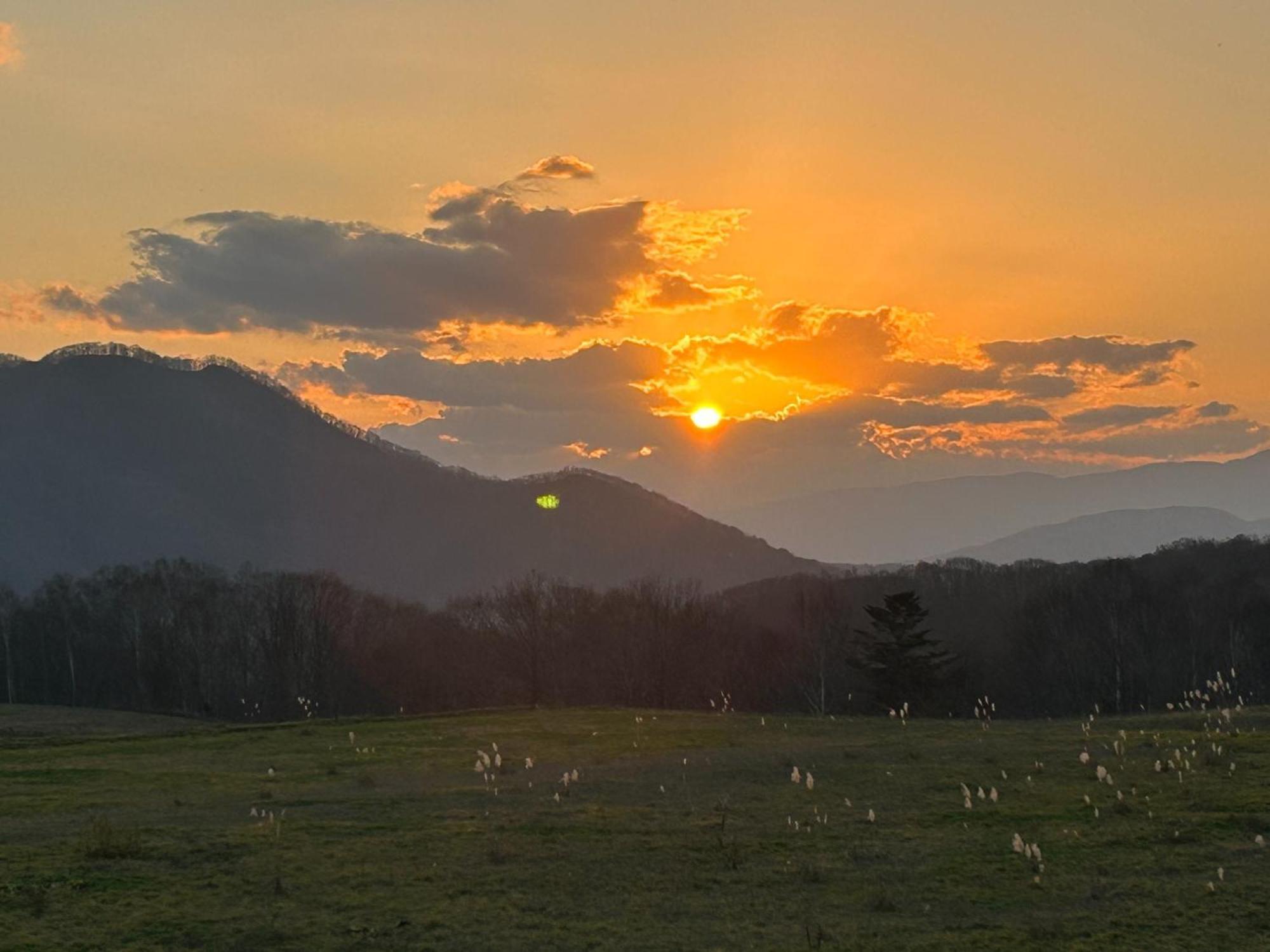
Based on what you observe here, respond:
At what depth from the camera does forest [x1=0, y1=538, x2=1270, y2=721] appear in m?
106

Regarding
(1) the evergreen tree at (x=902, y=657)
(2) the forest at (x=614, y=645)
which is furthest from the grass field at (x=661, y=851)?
(2) the forest at (x=614, y=645)

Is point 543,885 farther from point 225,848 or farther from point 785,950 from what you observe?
point 225,848

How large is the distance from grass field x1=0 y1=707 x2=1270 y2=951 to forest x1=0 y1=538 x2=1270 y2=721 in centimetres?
5631

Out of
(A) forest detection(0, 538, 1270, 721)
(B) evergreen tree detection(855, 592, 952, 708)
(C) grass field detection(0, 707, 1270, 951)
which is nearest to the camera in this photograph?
(C) grass field detection(0, 707, 1270, 951)

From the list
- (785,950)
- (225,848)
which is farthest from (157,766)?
(785,950)

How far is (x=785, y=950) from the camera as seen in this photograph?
1562 cm

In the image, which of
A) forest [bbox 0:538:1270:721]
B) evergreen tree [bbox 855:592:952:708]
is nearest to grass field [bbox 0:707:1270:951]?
evergreen tree [bbox 855:592:952:708]

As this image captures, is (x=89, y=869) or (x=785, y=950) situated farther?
(x=89, y=869)

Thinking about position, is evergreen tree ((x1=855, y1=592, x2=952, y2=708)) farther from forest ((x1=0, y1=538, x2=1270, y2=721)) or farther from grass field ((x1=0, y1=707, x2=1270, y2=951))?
grass field ((x1=0, y1=707, x2=1270, y2=951))

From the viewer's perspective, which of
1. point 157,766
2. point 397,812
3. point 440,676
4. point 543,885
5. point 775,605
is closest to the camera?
point 543,885

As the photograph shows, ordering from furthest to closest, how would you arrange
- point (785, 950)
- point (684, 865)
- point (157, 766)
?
point (157, 766) < point (684, 865) < point (785, 950)

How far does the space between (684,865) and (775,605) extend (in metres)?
151

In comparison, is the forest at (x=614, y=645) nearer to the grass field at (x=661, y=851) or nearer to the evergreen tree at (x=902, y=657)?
the evergreen tree at (x=902, y=657)

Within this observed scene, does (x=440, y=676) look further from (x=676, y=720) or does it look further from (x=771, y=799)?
(x=771, y=799)
